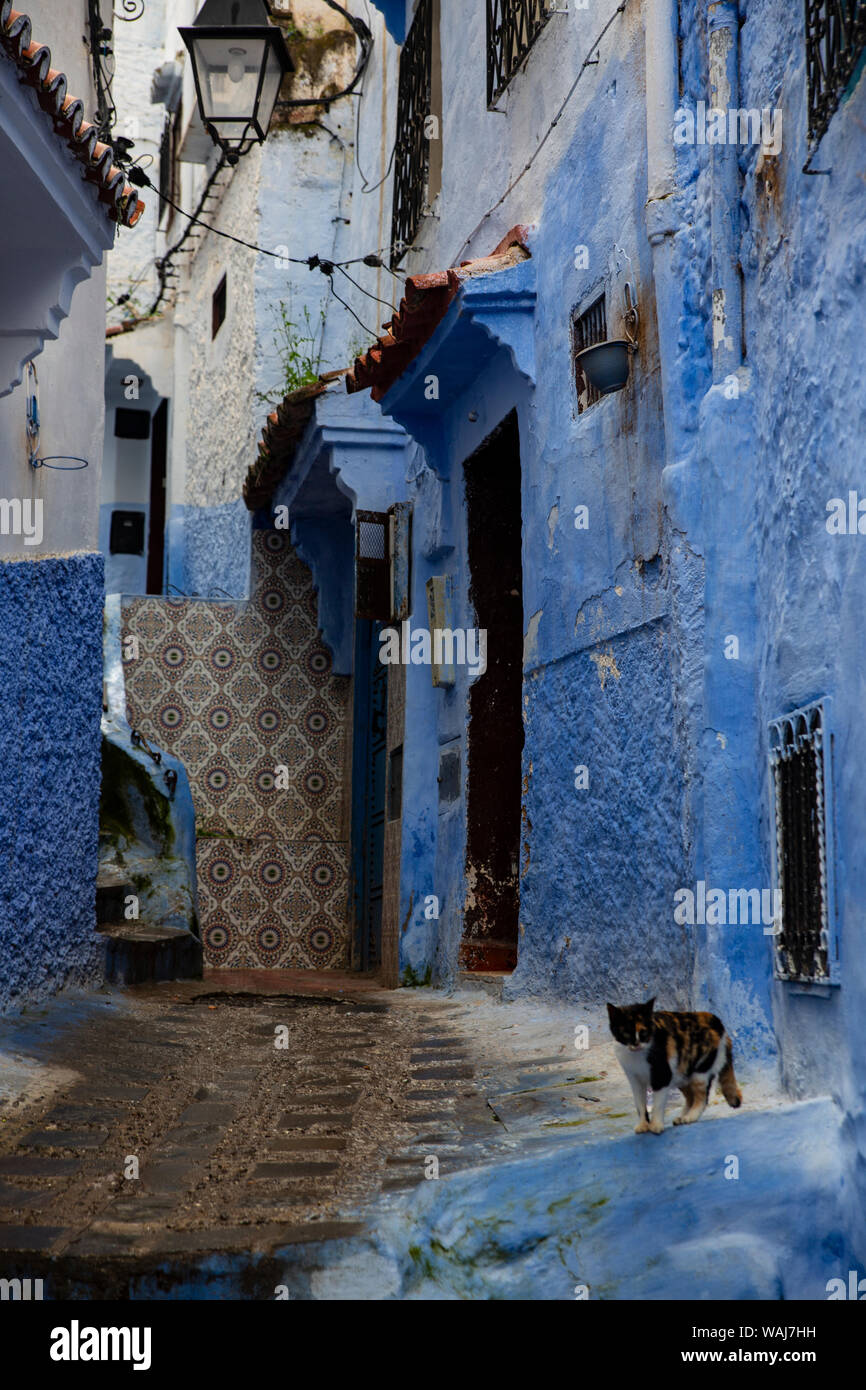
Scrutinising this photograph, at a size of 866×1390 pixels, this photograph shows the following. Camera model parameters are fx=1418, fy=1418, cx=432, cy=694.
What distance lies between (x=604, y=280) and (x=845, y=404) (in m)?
2.55

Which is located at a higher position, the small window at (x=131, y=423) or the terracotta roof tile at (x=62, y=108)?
the small window at (x=131, y=423)

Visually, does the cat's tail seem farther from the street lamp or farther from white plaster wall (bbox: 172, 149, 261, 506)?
white plaster wall (bbox: 172, 149, 261, 506)

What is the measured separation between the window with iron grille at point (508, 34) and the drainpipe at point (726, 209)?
2.34 metres

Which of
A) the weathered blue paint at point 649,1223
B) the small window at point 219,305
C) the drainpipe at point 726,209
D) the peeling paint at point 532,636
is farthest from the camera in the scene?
the small window at point 219,305

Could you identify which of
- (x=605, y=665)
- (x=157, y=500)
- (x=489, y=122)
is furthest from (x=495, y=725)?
(x=157, y=500)

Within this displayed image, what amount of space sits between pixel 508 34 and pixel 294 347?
206 inches

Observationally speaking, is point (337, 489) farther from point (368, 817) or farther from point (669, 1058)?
point (669, 1058)

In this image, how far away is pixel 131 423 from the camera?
54.6ft

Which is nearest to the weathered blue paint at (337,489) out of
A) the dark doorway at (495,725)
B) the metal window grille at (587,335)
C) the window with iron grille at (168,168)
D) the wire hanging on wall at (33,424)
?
the dark doorway at (495,725)

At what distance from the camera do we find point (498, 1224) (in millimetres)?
3520

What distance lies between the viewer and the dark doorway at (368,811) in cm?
1198

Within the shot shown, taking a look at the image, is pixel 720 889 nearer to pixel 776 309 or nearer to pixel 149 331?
pixel 776 309

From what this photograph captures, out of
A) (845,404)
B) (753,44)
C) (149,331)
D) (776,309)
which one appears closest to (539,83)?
(753,44)

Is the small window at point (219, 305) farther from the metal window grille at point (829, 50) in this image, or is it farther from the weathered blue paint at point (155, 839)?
the metal window grille at point (829, 50)
